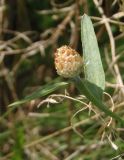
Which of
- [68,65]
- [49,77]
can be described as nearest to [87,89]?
[68,65]

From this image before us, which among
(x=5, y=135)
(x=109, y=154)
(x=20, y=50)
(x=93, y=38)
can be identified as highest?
(x=93, y=38)

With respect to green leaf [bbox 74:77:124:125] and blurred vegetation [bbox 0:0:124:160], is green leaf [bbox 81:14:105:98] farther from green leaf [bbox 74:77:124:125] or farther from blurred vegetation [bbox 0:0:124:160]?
blurred vegetation [bbox 0:0:124:160]

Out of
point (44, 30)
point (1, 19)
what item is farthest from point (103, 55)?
point (1, 19)

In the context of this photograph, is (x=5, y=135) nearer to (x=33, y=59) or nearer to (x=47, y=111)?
(x=47, y=111)

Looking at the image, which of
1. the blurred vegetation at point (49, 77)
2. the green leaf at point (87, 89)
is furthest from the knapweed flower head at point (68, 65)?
the blurred vegetation at point (49, 77)

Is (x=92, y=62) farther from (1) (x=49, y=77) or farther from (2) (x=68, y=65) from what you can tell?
(1) (x=49, y=77)

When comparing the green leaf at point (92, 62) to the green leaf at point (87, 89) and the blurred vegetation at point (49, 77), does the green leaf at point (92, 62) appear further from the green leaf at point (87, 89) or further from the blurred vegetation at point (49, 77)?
the blurred vegetation at point (49, 77)
